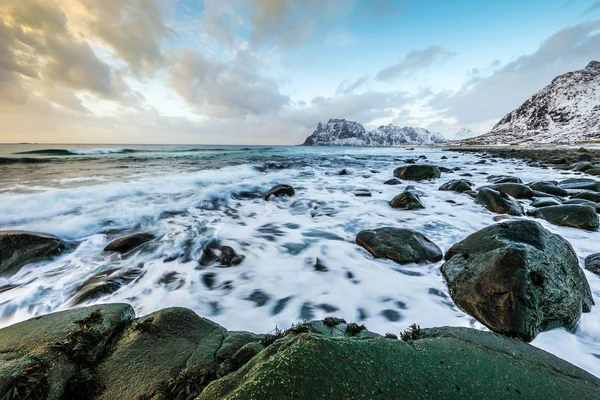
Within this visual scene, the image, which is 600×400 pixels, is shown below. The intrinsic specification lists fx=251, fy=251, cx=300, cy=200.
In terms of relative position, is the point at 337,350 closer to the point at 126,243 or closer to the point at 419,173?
the point at 126,243

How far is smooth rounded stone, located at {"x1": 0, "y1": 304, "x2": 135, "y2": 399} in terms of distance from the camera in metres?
1.49

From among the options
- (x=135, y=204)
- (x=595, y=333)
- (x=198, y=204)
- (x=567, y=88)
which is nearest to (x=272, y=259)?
(x=595, y=333)

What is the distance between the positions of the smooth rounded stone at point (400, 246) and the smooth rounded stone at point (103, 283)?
4015mm

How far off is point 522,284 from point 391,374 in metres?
2.21

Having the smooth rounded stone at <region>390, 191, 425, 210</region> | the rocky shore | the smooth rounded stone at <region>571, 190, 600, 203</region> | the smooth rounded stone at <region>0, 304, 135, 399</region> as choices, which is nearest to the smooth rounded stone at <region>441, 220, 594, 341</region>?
the rocky shore

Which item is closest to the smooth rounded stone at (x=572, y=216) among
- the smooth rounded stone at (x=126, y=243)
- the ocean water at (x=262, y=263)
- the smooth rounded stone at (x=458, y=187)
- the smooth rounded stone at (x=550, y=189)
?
the ocean water at (x=262, y=263)

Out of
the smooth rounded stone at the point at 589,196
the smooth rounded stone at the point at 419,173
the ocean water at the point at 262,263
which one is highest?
the smooth rounded stone at the point at 419,173

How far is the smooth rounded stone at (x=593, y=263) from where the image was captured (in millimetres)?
3656

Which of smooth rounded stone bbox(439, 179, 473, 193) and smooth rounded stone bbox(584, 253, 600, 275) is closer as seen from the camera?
smooth rounded stone bbox(584, 253, 600, 275)

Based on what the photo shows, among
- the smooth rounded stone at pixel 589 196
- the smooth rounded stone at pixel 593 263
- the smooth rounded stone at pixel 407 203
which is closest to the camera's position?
the smooth rounded stone at pixel 593 263

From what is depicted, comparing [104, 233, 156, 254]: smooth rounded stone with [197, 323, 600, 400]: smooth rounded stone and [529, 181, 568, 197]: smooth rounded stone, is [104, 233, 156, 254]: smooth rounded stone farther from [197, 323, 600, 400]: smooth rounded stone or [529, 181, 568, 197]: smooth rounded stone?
[529, 181, 568, 197]: smooth rounded stone

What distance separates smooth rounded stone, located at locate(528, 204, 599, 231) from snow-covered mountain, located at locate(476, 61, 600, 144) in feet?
Answer: 347

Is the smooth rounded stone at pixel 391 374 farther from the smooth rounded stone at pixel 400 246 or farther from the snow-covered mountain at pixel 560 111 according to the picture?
the snow-covered mountain at pixel 560 111

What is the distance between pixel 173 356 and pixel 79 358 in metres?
0.62
